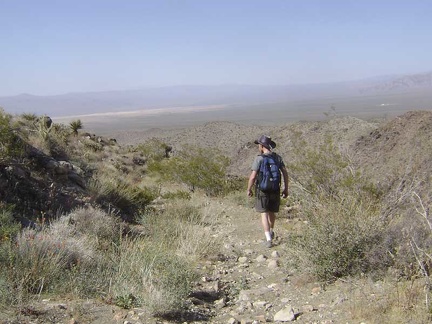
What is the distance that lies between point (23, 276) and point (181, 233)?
3146 mm

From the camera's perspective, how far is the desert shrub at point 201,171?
48.7ft

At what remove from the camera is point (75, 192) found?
406 inches

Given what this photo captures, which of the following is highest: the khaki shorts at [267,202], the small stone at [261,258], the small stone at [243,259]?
the khaki shorts at [267,202]

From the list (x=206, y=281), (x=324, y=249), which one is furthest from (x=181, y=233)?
(x=324, y=249)

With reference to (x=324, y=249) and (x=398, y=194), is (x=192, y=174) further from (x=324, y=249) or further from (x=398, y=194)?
(x=324, y=249)

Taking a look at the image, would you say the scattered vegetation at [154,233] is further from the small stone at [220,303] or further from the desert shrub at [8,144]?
the small stone at [220,303]

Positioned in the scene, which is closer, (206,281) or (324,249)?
(324,249)

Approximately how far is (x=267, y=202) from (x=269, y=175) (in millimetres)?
490

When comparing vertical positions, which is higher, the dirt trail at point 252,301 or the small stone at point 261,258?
the dirt trail at point 252,301

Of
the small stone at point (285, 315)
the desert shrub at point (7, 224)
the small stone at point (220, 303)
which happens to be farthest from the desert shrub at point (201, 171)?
the small stone at point (285, 315)

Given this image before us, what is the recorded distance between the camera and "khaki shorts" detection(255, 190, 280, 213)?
27.9 ft

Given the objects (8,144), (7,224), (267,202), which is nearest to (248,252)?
(267,202)

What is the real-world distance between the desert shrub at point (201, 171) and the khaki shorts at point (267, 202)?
6.09 metres

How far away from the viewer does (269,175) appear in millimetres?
8414
